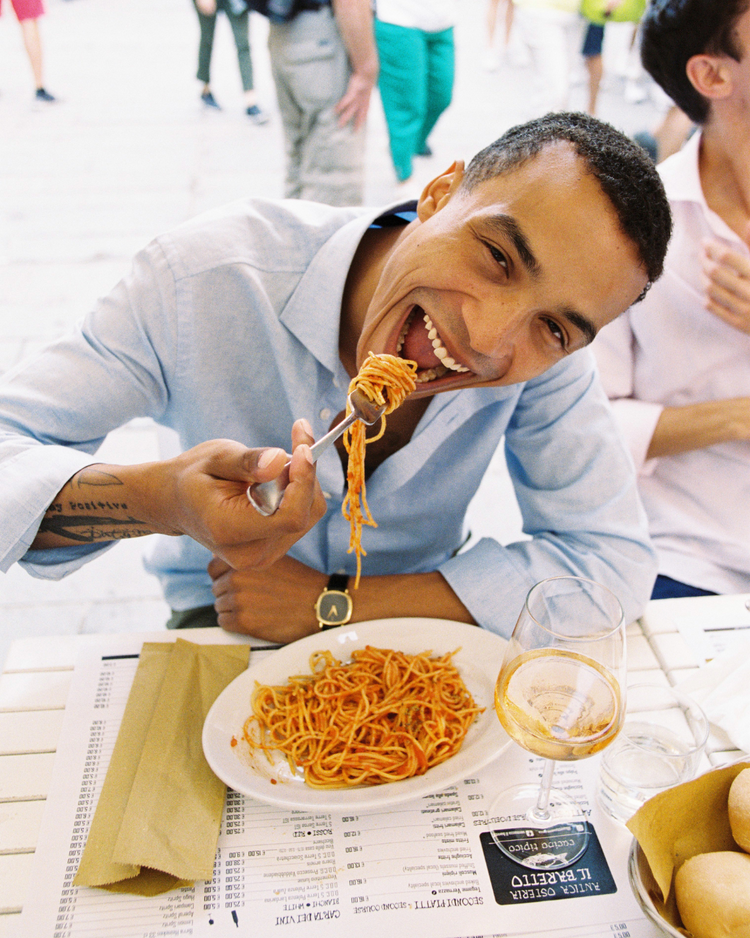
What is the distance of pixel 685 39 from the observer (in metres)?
1.89

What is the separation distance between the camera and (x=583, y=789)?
1.23m

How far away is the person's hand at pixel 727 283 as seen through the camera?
187 cm

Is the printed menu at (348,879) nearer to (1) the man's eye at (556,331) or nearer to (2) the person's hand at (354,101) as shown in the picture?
(1) the man's eye at (556,331)

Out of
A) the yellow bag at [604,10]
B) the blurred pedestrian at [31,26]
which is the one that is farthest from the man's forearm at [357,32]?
the blurred pedestrian at [31,26]

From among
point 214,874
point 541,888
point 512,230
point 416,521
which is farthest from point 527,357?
point 214,874

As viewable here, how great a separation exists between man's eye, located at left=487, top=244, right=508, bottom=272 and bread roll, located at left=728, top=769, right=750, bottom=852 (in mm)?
833

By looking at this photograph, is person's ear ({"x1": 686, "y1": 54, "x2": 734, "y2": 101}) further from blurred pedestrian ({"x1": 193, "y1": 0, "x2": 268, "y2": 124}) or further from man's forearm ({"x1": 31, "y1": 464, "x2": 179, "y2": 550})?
blurred pedestrian ({"x1": 193, "y1": 0, "x2": 268, "y2": 124})

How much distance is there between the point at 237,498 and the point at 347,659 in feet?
1.33

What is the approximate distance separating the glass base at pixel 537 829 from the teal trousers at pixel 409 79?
4.55m

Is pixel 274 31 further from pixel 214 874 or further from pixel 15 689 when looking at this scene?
pixel 214 874

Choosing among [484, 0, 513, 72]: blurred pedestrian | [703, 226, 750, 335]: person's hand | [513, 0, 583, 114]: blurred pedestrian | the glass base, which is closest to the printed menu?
the glass base

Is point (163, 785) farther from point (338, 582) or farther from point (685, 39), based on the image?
point (685, 39)

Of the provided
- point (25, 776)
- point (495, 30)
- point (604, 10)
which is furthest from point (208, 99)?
point (25, 776)

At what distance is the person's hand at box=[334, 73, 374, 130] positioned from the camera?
3.74 m
